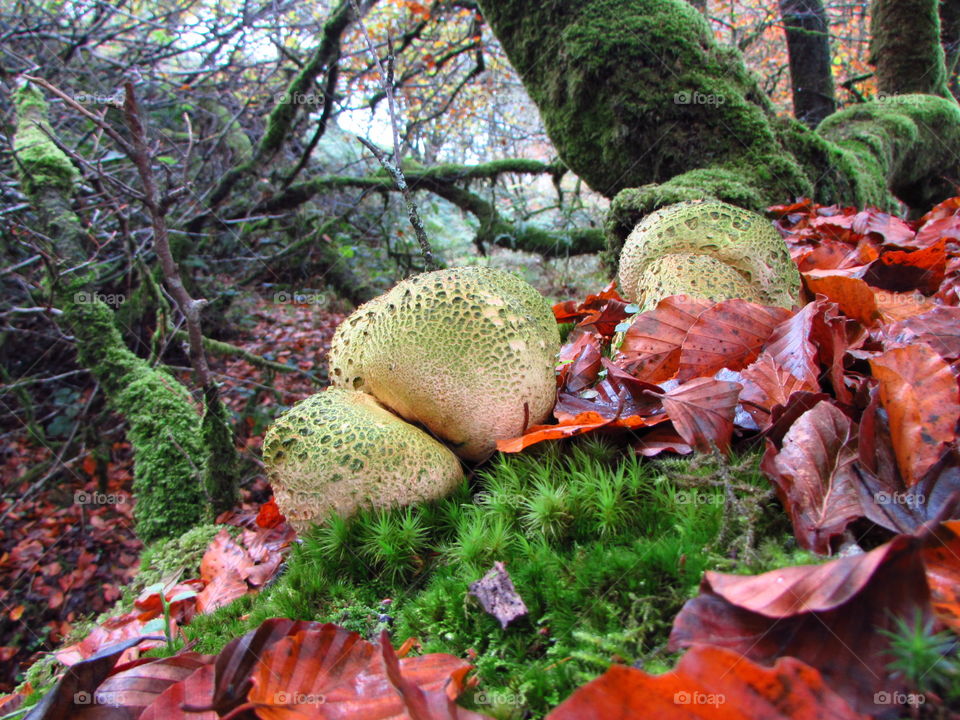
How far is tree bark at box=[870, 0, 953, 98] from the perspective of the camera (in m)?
7.13

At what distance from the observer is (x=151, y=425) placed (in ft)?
12.1

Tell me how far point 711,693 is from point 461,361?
1.12 m

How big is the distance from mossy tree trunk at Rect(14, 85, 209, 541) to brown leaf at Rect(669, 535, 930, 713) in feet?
10.2

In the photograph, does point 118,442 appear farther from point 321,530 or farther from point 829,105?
point 829,105

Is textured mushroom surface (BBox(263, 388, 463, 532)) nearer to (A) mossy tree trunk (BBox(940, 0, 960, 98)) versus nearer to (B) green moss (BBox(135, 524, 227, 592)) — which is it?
(B) green moss (BBox(135, 524, 227, 592))

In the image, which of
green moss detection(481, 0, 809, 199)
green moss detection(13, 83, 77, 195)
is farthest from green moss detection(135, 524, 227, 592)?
green moss detection(481, 0, 809, 199)

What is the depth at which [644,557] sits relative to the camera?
1145 millimetres
